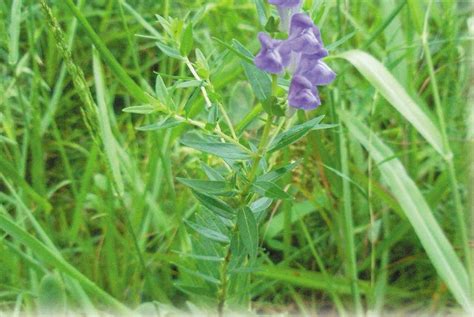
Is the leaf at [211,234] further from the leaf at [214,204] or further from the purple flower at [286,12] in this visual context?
the purple flower at [286,12]

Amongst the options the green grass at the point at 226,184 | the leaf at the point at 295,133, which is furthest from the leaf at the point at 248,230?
the leaf at the point at 295,133

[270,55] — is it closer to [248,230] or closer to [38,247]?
[248,230]

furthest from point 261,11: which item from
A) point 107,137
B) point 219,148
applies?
point 107,137

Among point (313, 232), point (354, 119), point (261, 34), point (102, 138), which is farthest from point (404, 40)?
point (261, 34)

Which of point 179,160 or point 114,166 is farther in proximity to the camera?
point 179,160

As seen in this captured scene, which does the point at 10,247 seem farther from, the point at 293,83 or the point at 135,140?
the point at 293,83

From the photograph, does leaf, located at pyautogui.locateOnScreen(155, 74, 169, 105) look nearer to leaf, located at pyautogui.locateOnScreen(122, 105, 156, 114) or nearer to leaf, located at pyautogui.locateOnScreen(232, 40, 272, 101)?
leaf, located at pyautogui.locateOnScreen(122, 105, 156, 114)
